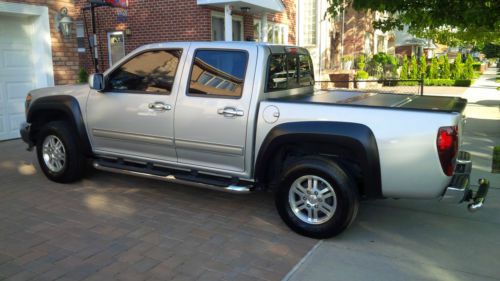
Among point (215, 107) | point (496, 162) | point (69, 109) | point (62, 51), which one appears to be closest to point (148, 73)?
point (215, 107)

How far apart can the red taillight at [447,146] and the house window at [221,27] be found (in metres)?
9.74

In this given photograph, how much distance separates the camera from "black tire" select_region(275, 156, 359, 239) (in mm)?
4141

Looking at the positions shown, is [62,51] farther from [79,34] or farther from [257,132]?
[257,132]

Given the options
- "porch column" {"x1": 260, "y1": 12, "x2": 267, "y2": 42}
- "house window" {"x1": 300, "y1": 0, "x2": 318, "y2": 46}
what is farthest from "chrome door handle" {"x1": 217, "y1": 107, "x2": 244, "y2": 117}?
"house window" {"x1": 300, "y1": 0, "x2": 318, "y2": 46}

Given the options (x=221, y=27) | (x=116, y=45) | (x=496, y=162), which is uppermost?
(x=221, y=27)

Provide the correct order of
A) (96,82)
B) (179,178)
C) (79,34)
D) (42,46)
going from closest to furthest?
(179,178) → (96,82) → (42,46) → (79,34)

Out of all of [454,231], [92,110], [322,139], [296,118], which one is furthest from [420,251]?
[92,110]

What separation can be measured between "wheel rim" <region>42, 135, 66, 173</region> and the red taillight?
460 cm

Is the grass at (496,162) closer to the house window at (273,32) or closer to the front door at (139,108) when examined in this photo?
the front door at (139,108)

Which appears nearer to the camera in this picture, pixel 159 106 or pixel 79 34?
pixel 159 106

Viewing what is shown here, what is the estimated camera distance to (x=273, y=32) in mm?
15695

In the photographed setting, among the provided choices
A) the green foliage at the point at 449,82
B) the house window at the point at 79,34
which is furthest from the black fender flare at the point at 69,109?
the green foliage at the point at 449,82

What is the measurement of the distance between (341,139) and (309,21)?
1602cm

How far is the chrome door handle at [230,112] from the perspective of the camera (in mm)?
4578
